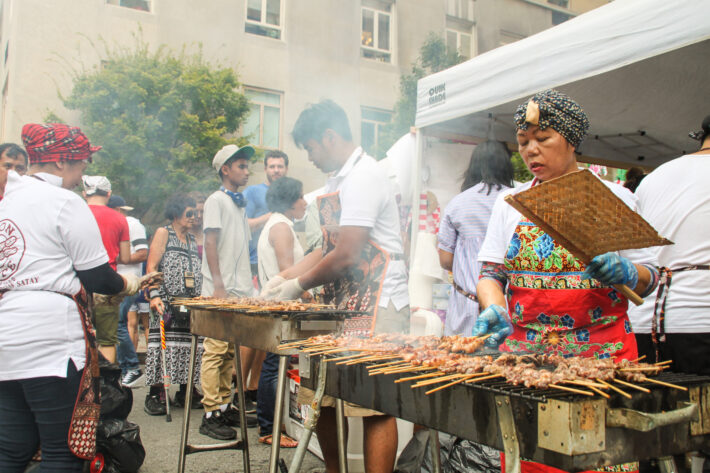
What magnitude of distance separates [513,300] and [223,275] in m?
3.23

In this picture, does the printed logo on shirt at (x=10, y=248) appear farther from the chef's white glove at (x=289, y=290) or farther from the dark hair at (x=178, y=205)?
the dark hair at (x=178, y=205)

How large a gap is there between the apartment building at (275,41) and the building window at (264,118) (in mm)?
30

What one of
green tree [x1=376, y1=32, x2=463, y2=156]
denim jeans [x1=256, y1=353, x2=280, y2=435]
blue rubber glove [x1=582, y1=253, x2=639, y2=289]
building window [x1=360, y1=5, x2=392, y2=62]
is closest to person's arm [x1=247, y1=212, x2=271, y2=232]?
denim jeans [x1=256, y1=353, x2=280, y2=435]

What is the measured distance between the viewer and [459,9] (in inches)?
679

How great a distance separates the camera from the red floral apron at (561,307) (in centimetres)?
204

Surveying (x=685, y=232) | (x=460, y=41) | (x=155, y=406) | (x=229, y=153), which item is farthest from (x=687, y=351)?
(x=460, y=41)

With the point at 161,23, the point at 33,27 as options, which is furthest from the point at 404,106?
the point at 33,27

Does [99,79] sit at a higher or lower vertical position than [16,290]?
higher

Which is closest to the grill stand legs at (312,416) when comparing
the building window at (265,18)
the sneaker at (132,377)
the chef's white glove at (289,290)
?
the chef's white glove at (289,290)

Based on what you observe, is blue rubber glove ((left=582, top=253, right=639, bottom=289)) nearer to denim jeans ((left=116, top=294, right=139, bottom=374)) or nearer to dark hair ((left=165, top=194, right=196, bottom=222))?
dark hair ((left=165, top=194, right=196, bottom=222))

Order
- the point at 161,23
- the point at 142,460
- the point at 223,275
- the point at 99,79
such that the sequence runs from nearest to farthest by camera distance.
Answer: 1. the point at 142,460
2. the point at 223,275
3. the point at 99,79
4. the point at 161,23

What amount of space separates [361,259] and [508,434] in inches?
75.2

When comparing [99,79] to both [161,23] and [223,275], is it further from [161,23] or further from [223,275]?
[223,275]

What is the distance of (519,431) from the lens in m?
1.29
